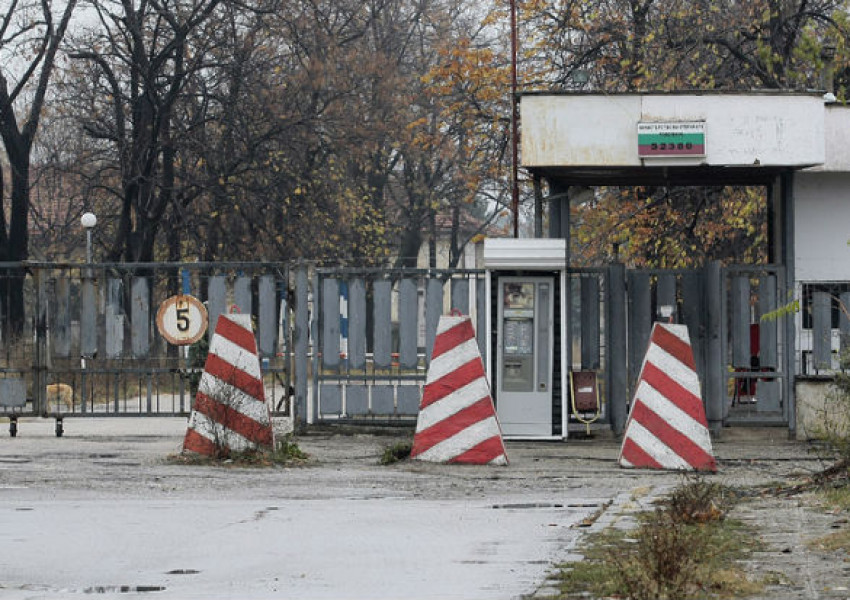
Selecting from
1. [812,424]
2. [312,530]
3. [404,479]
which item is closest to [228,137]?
[812,424]

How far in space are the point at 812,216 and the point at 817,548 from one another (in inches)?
488

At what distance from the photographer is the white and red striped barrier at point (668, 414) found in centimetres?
1784

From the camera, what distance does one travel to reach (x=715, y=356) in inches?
870

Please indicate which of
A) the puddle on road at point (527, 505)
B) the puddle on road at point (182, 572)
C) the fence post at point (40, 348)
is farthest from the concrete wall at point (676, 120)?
the puddle on road at point (182, 572)

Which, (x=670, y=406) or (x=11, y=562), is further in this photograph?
(x=670, y=406)

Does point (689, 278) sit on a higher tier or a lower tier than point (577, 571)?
higher

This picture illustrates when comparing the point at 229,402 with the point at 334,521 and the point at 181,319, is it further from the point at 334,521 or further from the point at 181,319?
the point at 334,521

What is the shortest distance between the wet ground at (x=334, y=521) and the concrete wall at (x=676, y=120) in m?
3.55

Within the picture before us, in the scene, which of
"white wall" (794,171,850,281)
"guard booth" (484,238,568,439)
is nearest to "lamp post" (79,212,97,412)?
"guard booth" (484,238,568,439)

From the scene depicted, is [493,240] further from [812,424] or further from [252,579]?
[252,579]

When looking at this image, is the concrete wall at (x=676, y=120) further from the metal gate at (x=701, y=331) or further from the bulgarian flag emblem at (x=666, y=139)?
the metal gate at (x=701, y=331)

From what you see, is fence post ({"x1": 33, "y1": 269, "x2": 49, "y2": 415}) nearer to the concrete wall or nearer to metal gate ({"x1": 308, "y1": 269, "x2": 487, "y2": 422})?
metal gate ({"x1": 308, "y1": 269, "x2": 487, "y2": 422})

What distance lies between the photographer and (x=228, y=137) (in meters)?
42.4

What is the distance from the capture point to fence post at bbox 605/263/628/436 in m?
22.0
